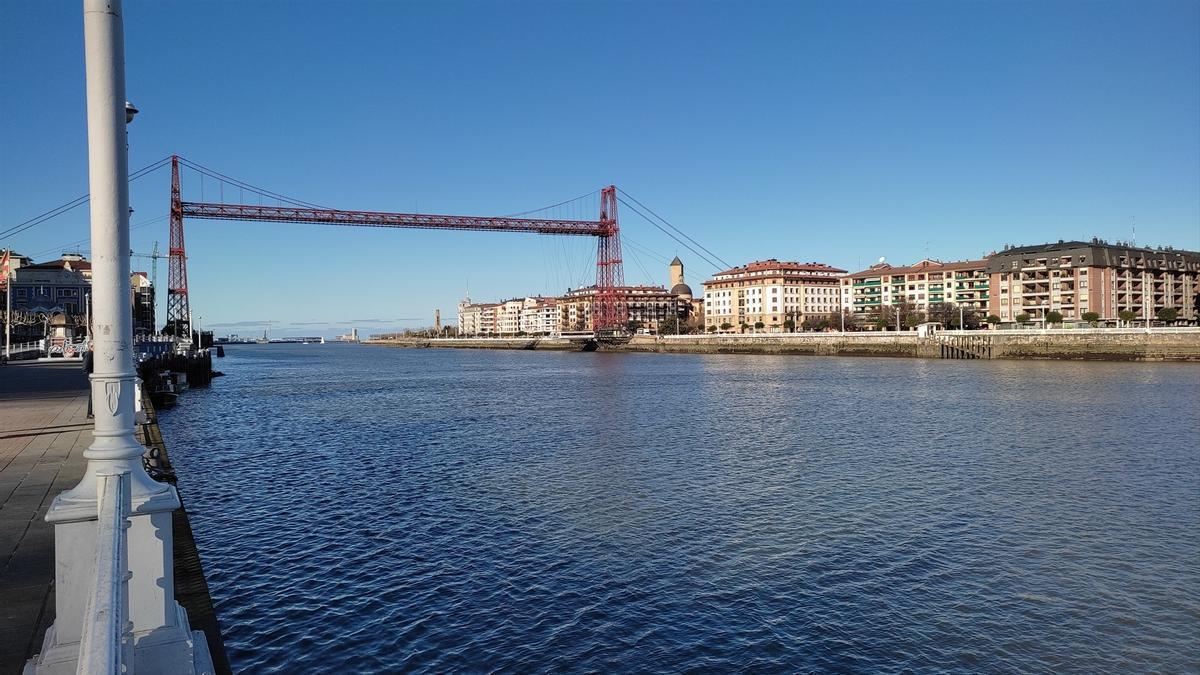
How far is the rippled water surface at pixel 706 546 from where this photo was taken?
6883mm

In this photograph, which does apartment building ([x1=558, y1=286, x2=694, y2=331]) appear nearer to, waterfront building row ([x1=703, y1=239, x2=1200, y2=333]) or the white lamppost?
waterfront building row ([x1=703, y1=239, x2=1200, y2=333])

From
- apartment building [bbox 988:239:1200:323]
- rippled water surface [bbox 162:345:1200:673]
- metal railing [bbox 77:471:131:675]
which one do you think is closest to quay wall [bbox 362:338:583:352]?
apartment building [bbox 988:239:1200:323]

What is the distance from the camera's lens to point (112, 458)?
3.12m

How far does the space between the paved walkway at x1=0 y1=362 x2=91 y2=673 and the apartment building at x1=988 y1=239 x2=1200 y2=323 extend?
91.8 meters

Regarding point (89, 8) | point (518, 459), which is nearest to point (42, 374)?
point (518, 459)

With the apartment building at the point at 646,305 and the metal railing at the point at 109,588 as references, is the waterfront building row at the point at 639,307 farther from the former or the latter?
the metal railing at the point at 109,588

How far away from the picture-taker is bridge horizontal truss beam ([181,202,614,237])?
74250 mm

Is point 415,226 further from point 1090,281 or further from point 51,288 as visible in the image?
point 1090,281

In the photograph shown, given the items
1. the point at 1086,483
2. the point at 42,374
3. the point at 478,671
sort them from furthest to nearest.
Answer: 1. the point at 42,374
2. the point at 1086,483
3. the point at 478,671

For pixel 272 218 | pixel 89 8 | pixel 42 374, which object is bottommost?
pixel 42 374

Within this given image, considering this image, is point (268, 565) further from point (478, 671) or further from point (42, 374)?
point (42, 374)

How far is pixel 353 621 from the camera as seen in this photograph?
A: 737 centimetres

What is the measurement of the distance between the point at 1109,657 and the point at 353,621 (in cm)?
699

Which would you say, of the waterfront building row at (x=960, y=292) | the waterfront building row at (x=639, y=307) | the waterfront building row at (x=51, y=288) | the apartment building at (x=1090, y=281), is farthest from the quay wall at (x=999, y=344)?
the waterfront building row at (x=51, y=288)
